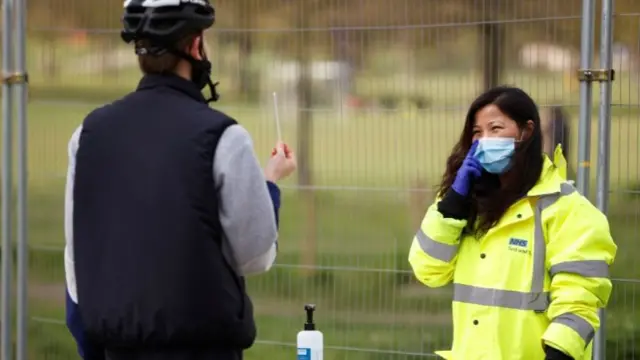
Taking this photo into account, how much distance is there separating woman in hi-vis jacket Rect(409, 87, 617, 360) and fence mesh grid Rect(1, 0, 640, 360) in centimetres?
138

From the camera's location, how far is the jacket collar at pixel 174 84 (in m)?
3.42

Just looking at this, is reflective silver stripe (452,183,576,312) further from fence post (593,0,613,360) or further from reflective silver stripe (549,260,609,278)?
fence post (593,0,613,360)

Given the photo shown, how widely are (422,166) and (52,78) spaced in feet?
6.95

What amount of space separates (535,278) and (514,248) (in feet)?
0.40

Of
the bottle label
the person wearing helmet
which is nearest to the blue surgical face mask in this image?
the person wearing helmet

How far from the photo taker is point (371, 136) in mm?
6094

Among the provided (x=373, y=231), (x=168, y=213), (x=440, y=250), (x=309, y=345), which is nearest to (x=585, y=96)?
(x=373, y=231)

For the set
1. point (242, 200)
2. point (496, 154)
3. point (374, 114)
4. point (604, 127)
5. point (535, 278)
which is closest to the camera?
point (242, 200)

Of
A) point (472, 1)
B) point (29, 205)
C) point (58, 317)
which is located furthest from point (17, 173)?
point (472, 1)

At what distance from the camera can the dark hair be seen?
11.3 ft

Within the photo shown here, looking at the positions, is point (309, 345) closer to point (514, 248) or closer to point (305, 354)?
point (305, 354)

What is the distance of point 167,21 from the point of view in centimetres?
342

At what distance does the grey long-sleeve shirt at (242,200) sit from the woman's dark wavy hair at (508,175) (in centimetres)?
109

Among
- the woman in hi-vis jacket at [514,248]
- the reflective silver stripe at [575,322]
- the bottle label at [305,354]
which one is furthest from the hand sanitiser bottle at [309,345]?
the reflective silver stripe at [575,322]
